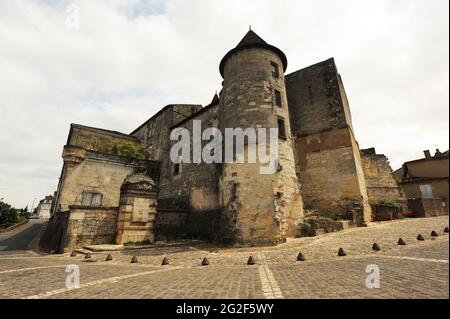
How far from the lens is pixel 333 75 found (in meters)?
16.4

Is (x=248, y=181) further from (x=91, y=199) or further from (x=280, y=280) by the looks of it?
(x=91, y=199)

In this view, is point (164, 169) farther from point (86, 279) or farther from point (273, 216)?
point (86, 279)

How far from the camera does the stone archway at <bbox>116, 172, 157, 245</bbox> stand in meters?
11.2

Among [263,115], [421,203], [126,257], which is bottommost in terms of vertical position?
[126,257]

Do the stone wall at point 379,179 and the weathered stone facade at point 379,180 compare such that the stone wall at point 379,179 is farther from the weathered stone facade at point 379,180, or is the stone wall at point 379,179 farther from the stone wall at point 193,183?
the stone wall at point 193,183

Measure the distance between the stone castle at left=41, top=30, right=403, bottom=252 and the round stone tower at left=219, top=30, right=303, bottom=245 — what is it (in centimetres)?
5

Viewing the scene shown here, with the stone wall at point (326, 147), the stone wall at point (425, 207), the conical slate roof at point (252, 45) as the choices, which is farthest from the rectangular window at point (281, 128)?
the stone wall at point (425, 207)

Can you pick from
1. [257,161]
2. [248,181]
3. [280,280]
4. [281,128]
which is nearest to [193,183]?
[248,181]

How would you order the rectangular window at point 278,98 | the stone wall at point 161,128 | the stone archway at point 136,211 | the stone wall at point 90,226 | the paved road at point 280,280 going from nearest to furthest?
the paved road at point 280,280 < the stone wall at point 90,226 < the stone archway at point 136,211 < the rectangular window at point 278,98 < the stone wall at point 161,128

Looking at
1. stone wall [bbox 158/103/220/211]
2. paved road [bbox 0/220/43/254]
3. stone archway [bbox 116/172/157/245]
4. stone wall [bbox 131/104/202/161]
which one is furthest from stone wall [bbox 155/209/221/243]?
paved road [bbox 0/220/43/254]

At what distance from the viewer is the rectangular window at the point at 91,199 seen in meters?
16.6

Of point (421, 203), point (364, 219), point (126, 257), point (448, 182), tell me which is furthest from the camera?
point (421, 203)

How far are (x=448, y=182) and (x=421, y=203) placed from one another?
18.0 m
